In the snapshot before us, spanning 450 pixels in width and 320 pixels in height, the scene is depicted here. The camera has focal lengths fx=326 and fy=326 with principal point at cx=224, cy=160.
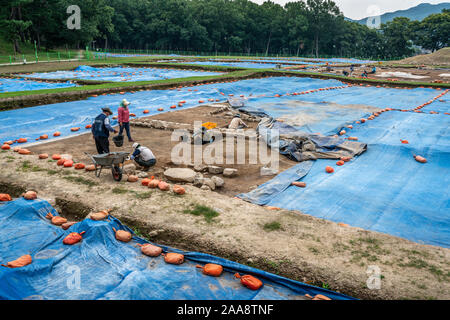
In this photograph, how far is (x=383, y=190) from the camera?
7082 mm

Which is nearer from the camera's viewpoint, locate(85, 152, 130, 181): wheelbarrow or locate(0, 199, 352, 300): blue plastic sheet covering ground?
locate(0, 199, 352, 300): blue plastic sheet covering ground

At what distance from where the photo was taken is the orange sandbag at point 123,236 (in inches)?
198

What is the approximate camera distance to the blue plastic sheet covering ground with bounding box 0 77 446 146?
12.0 meters

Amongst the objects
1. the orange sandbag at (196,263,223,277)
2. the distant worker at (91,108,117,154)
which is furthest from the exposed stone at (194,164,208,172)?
the orange sandbag at (196,263,223,277)

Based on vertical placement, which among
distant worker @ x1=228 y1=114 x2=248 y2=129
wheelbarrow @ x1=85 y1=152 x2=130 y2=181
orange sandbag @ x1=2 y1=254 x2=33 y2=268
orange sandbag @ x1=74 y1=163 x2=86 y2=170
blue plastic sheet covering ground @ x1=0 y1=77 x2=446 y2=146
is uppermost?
blue plastic sheet covering ground @ x1=0 y1=77 x2=446 y2=146

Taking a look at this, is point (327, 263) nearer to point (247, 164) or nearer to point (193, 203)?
point (193, 203)

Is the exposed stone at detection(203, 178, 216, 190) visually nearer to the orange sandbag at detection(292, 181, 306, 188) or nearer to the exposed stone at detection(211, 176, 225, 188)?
the exposed stone at detection(211, 176, 225, 188)

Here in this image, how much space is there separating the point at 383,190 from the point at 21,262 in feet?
22.2

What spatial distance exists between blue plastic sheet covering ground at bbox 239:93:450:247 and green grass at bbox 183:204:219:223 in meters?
1.09

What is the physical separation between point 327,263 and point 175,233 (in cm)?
241

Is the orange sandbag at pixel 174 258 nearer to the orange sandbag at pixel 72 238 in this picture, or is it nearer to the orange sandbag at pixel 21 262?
the orange sandbag at pixel 72 238

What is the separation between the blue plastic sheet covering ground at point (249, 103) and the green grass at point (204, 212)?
271 inches

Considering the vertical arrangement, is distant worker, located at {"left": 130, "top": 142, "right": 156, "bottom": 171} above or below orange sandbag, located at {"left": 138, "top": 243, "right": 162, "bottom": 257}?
above
